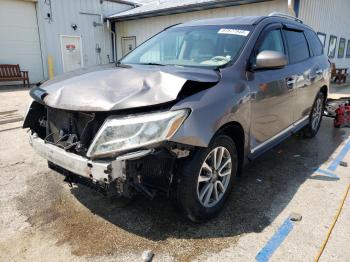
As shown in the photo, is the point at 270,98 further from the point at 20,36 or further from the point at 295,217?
the point at 20,36

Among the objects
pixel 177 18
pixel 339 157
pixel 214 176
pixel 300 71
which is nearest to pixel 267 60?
pixel 214 176

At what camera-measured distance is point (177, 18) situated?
13.9 meters

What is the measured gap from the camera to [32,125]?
303 centimetres

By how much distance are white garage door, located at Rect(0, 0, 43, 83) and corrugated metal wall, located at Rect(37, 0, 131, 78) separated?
347mm

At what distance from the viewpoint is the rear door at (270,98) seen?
10.1ft

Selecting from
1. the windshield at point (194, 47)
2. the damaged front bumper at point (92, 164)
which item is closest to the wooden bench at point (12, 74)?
the windshield at point (194, 47)

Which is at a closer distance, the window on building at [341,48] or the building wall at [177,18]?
the building wall at [177,18]

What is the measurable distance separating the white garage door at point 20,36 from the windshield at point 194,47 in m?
11.7

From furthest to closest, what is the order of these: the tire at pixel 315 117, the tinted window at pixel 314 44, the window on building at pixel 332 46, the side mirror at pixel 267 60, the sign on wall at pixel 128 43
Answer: the sign on wall at pixel 128 43
the window on building at pixel 332 46
the tire at pixel 315 117
the tinted window at pixel 314 44
the side mirror at pixel 267 60

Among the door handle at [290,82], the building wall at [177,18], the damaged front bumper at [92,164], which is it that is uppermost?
the building wall at [177,18]

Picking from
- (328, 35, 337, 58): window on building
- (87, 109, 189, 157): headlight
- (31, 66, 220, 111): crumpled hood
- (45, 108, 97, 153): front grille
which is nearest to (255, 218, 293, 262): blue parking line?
(87, 109, 189, 157): headlight

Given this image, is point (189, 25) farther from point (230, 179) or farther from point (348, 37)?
point (348, 37)

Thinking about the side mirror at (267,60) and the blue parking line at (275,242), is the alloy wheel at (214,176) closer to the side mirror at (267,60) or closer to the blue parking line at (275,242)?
the blue parking line at (275,242)

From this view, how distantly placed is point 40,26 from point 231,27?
42.9 ft
